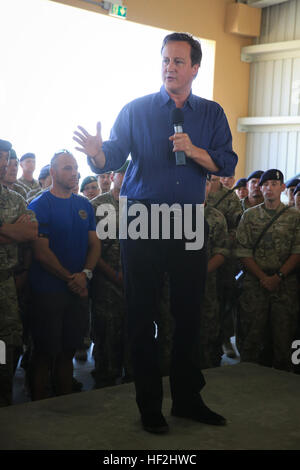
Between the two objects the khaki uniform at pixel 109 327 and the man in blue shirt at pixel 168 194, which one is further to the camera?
the khaki uniform at pixel 109 327

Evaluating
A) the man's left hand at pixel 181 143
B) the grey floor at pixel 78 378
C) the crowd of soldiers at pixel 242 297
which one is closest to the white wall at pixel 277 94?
the grey floor at pixel 78 378

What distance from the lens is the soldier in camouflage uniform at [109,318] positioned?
168 inches

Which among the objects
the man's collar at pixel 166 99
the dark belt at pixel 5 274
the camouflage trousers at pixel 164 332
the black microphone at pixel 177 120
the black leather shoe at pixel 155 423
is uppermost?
the man's collar at pixel 166 99

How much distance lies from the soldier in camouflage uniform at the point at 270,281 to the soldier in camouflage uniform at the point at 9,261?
1684 mm

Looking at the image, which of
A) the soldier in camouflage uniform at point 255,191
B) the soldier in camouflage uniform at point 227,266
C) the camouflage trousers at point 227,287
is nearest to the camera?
the camouflage trousers at point 227,287

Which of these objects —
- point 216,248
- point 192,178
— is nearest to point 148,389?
point 192,178

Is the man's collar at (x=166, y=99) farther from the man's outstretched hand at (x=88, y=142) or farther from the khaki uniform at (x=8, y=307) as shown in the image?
the khaki uniform at (x=8, y=307)

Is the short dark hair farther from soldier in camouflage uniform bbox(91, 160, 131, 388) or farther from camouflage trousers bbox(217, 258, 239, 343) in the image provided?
camouflage trousers bbox(217, 258, 239, 343)

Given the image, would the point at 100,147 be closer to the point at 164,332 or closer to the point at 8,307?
the point at 8,307

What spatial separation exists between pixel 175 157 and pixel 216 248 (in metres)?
2.26

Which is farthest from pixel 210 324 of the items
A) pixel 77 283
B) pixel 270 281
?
pixel 77 283

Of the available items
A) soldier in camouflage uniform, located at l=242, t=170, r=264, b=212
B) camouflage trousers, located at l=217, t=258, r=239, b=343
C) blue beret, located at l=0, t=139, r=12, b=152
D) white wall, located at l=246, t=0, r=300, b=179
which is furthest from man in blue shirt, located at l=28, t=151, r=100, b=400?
white wall, located at l=246, t=0, r=300, b=179

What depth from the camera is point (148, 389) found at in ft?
7.81
